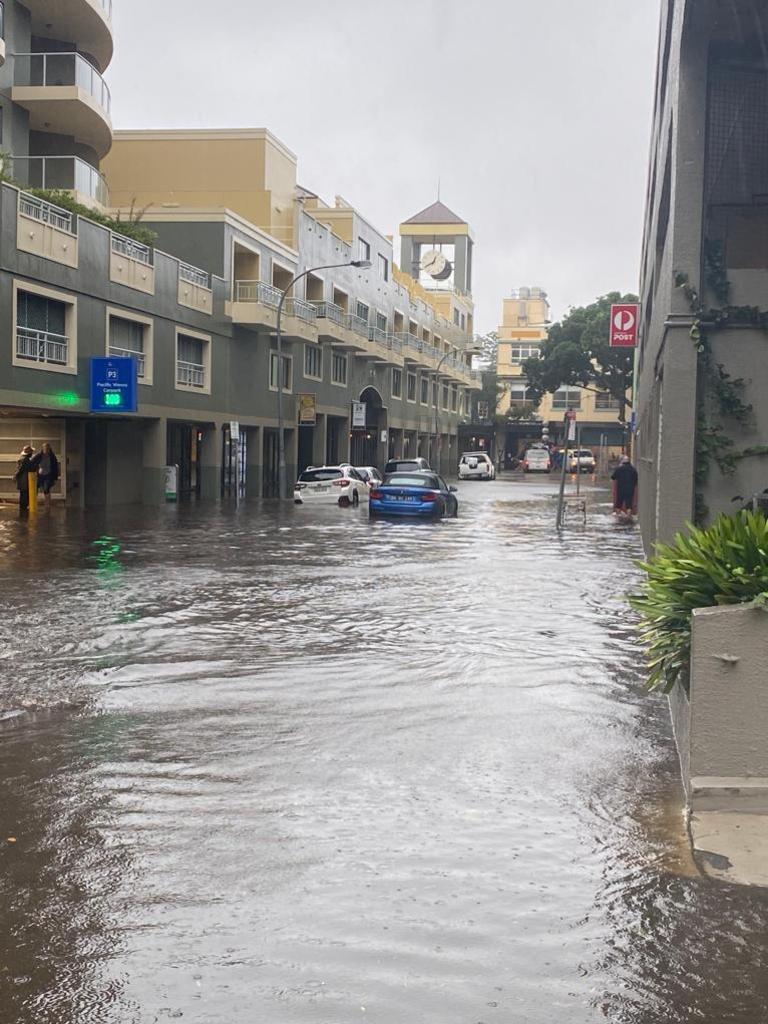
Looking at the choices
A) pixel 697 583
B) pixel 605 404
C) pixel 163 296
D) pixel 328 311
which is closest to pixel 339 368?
pixel 328 311

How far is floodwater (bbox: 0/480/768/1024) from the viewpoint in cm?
400

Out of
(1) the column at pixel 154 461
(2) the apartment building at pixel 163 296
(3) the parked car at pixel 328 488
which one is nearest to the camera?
(2) the apartment building at pixel 163 296

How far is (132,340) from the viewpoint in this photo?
35.1 m

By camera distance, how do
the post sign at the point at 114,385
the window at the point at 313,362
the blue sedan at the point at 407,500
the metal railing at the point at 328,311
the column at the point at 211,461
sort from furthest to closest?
the window at the point at 313,362
the metal railing at the point at 328,311
the column at the point at 211,461
the post sign at the point at 114,385
the blue sedan at the point at 407,500

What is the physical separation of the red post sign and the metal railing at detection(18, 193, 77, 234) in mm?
23417

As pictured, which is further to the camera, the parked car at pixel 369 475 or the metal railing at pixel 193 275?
the parked car at pixel 369 475

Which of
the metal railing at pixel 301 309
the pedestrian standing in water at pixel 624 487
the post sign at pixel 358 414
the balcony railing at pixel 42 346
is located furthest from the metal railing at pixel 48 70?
the post sign at pixel 358 414

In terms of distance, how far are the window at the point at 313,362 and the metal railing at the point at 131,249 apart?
16.5 metres

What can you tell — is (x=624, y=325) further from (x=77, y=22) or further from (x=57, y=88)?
(x=57, y=88)

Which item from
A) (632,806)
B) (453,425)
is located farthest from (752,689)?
(453,425)

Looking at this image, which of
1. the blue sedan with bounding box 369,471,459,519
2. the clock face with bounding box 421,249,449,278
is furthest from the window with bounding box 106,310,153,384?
the clock face with bounding box 421,249,449,278

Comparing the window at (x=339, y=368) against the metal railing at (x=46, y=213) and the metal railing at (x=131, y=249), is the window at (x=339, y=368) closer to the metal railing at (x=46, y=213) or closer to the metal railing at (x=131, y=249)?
the metal railing at (x=131, y=249)

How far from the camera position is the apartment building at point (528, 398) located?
10144cm

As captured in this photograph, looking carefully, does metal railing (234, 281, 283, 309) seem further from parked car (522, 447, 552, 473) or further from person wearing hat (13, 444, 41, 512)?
parked car (522, 447, 552, 473)
